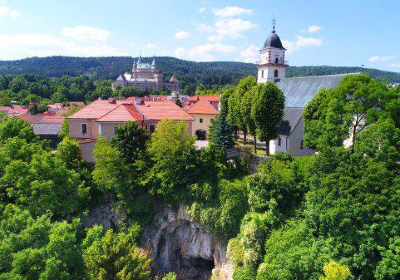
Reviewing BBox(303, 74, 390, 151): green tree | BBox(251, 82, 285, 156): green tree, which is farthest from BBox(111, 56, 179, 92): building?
BBox(303, 74, 390, 151): green tree

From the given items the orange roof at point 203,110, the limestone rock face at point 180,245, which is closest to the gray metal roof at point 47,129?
the orange roof at point 203,110

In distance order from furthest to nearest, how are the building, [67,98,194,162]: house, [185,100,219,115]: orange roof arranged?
the building
[185,100,219,115]: orange roof
[67,98,194,162]: house

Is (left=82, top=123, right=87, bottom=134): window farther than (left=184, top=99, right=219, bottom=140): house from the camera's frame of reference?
No

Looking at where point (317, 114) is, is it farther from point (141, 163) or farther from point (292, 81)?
point (292, 81)

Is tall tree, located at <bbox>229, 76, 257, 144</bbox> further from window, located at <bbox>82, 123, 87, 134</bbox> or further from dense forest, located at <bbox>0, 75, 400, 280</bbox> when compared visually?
window, located at <bbox>82, 123, 87, 134</bbox>

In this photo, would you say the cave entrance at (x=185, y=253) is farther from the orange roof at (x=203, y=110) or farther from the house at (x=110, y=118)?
the orange roof at (x=203, y=110)

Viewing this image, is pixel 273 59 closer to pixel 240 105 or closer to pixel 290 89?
pixel 290 89

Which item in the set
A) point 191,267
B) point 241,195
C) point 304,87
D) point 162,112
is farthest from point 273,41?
point 191,267
